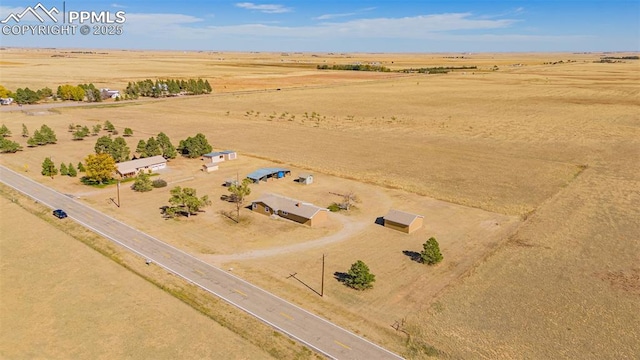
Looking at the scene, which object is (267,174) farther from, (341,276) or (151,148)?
(341,276)

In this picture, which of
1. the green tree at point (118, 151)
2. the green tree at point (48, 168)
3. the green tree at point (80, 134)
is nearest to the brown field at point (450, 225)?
the green tree at point (80, 134)

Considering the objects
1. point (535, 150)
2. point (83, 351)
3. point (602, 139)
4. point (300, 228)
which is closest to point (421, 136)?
point (535, 150)

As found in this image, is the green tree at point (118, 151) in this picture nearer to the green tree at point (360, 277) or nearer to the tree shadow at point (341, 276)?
the tree shadow at point (341, 276)

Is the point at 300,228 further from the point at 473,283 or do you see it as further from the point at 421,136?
the point at 421,136

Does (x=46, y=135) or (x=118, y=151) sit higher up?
(x=46, y=135)

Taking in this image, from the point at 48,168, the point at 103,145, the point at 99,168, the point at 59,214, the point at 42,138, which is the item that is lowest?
the point at 59,214

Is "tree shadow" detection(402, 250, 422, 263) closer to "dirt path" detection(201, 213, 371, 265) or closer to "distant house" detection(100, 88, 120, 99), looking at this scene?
"dirt path" detection(201, 213, 371, 265)

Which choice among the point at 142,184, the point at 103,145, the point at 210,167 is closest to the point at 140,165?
the point at 142,184

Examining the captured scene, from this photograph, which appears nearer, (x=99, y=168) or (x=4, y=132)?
(x=99, y=168)
